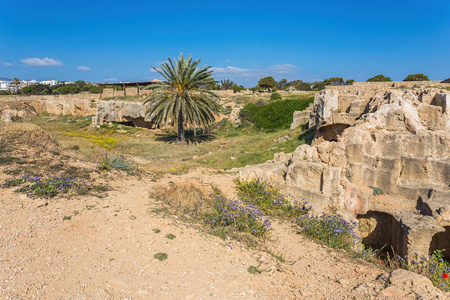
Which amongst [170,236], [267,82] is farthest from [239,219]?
[267,82]

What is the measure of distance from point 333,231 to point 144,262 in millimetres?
4034

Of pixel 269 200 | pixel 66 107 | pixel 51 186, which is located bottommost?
pixel 269 200

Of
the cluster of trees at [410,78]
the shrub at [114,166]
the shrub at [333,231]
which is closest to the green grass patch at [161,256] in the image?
the shrub at [333,231]

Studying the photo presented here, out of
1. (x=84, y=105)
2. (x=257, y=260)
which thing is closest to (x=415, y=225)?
(x=257, y=260)

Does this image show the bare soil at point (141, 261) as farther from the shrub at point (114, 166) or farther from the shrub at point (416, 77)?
the shrub at point (416, 77)

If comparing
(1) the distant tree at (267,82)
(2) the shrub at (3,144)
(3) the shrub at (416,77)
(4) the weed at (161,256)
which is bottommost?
(4) the weed at (161,256)

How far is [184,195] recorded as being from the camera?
292 inches

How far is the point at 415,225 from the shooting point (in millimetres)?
5719

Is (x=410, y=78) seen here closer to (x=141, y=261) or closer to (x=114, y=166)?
(x=114, y=166)

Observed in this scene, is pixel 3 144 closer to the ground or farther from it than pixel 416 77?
closer to the ground

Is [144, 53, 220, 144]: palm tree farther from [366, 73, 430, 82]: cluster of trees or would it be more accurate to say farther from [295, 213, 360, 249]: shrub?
[366, 73, 430, 82]: cluster of trees

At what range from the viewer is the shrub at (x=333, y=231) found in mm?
5734

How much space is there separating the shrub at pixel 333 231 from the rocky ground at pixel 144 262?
0.31 m

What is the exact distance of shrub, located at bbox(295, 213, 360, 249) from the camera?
5.73 metres
